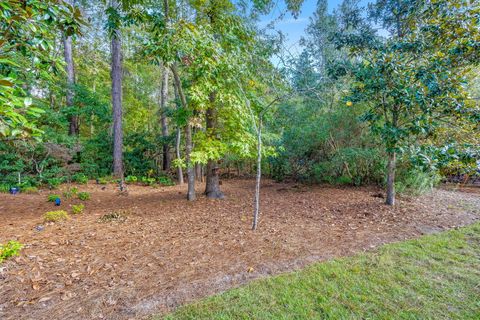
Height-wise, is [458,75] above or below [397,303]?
above

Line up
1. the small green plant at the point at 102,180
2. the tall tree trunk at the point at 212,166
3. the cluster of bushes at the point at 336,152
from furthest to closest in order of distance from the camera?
the small green plant at the point at 102,180, the cluster of bushes at the point at 336,152, the tall tree trunk at the point at 212,166

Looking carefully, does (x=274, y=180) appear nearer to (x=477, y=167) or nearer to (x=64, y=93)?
(x=477, y=167)

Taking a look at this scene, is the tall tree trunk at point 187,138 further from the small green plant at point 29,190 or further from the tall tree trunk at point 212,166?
the small green plant at point 29,190

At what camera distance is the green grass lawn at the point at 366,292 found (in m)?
1.91

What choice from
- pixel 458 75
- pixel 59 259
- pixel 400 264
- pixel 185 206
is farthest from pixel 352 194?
pixel 59 259

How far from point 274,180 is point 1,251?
8.52 metres

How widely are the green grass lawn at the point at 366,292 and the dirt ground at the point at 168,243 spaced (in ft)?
0.71

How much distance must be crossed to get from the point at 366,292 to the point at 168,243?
249cm

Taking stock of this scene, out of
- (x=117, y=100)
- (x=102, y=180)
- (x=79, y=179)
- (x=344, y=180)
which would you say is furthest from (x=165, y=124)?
(x=344, y=180)

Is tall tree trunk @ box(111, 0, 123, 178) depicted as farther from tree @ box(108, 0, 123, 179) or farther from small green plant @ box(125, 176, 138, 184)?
small green plant @ box(125, 176, 138, 184)

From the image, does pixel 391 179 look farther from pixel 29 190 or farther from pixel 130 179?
pixel 29 190

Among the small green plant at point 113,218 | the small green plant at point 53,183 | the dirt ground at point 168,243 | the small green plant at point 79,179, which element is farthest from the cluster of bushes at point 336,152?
the small green plant at point 53,183

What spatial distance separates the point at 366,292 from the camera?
7.14ft

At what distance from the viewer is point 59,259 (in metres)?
2.73
